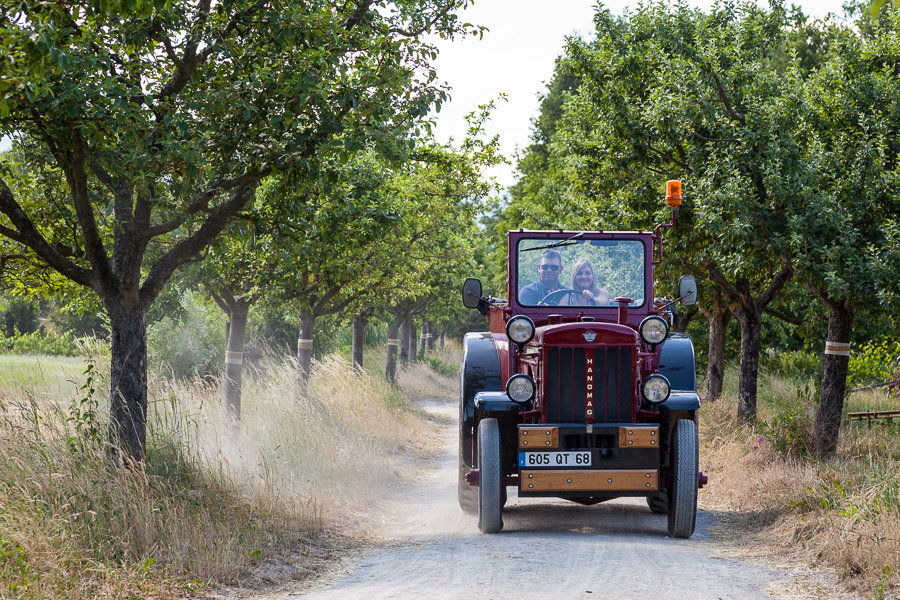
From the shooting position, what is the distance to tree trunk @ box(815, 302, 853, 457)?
11.5 meters

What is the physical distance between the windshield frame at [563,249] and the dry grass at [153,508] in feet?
9.21

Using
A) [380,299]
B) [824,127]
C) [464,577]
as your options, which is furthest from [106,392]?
[380,299]

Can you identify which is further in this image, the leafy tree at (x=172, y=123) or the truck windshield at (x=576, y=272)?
the truck windshield at (x=576, y=272)

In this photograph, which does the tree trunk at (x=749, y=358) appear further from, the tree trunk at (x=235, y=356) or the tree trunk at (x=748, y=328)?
the tree trunk at (x=235, y=356)

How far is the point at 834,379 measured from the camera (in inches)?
456

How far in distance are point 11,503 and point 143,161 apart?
8.40 feet

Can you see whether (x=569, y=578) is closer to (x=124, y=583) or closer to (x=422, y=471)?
(x=124, y=583)

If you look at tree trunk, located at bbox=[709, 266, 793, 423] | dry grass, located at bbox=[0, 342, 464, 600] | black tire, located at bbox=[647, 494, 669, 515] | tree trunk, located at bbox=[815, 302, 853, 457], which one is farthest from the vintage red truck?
tree trunk, located at bbox=[709, 266, 793, 423]

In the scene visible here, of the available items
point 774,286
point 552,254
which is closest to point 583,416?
point 552,254

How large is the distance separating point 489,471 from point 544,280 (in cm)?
212

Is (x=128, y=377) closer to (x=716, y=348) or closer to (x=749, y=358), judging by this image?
(x=749, y=358)

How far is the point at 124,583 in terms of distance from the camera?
17.9 ft

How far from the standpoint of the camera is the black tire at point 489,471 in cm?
795

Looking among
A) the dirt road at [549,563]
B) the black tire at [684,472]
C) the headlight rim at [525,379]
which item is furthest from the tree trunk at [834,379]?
the headlight rim at [525,379]
